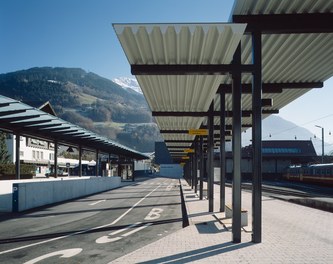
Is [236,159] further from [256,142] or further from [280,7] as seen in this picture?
[280,7]

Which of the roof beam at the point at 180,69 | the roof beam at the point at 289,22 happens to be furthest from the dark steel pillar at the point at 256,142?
the roof beam at the point at 180,69

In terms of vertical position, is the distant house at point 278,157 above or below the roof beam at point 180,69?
below

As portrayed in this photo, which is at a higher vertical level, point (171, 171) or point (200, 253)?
point (200, 253)

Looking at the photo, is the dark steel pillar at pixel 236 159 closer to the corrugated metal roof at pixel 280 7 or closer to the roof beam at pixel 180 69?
the roof beam at pixel 180 69

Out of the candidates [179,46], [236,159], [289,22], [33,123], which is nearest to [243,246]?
[236,159]

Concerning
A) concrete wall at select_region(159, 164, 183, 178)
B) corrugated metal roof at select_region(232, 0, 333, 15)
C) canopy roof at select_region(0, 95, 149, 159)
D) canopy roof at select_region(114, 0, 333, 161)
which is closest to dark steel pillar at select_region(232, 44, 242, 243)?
canopy roof at select_region(114, 0, 333, 161)

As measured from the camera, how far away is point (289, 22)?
356 inches

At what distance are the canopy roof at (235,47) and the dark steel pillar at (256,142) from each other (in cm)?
27

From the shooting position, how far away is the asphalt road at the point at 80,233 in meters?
9.53

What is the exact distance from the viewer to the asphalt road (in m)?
9.53

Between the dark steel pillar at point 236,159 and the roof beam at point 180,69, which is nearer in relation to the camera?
the dark steel pillar at point 236,159

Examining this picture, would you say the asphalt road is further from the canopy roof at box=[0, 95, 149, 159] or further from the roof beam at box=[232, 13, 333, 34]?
the roof beam at box=[232, 13, 333, 34]

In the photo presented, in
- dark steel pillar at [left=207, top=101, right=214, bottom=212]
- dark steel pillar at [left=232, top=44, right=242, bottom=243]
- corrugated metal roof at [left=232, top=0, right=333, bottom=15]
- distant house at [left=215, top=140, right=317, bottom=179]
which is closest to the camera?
corrugated metal roof at [left=232, top=0, right=333, bottom=15]

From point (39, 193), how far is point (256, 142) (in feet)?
53.2
